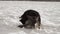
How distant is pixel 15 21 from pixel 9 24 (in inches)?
3.8

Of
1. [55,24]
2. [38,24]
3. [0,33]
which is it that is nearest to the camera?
[0,33]

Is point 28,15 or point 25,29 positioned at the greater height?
point 28,15

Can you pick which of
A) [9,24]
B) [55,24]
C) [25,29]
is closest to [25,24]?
[25,29]

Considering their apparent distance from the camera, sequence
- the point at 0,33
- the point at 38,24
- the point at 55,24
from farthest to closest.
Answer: the point at 55,24 < the point at 38,24 < the point at 0,33

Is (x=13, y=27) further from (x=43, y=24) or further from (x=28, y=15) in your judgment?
(x=43, y=24)

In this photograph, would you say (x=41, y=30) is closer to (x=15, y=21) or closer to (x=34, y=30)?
(x=34, y=30)

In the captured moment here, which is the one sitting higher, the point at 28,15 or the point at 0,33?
the point at 28,15

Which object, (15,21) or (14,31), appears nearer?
(14,31)

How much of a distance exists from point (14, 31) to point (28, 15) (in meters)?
0.17

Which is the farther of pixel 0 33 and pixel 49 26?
pixel 49 26

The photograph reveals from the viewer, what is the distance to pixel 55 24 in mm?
1298

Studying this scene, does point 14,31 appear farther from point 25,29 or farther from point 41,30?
point 41,30

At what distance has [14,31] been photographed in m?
1.12

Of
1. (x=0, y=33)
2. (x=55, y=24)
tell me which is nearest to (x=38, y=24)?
(x=55, y=24)
